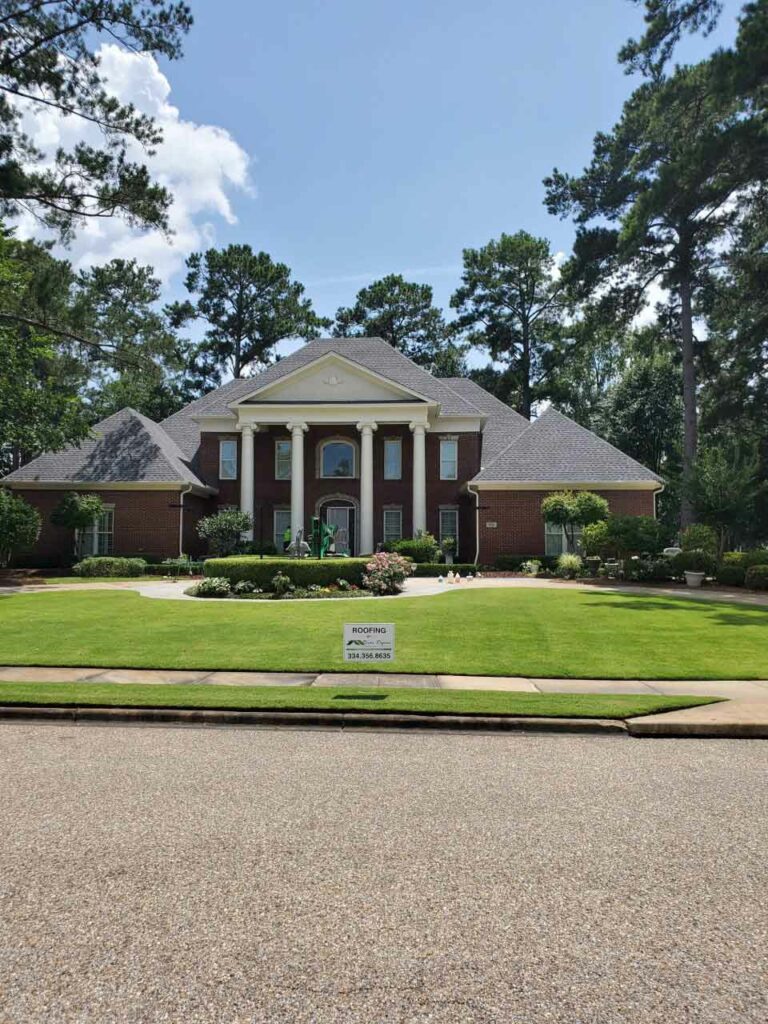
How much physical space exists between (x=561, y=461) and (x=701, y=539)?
9124 millimetres

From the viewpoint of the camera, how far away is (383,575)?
70.8ft

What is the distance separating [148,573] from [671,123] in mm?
27498

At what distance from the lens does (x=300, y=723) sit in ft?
25.8

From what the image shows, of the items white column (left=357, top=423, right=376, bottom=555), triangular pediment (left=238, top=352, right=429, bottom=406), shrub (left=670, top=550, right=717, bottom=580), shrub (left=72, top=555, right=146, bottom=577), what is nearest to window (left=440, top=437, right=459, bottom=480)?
triangular pediment (left=238, top=352, right=429, bottom=406)

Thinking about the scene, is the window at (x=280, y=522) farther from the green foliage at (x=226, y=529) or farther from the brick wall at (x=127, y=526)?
the brick wall at (x=127, y=526)

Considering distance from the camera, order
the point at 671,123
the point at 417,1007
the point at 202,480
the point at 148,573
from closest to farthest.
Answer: the point at 417,1007
the point at 671,123
the point at 148,573
the point at 202,480

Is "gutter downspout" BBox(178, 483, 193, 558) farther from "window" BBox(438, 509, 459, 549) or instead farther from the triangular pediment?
"window" BBox(438, 509, 459, 549)

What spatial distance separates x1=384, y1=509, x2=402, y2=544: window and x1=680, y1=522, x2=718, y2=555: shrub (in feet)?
48.4

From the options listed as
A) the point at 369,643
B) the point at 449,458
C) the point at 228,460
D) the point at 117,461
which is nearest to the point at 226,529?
the point at 228,460

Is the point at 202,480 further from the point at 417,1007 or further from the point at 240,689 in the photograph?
the point at 417,1007

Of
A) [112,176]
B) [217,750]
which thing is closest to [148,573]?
[112,176]

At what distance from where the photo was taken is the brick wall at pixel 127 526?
111 feet

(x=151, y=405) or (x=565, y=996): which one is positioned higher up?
(x=151, y=405)

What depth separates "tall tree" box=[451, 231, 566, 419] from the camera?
56.7 m
